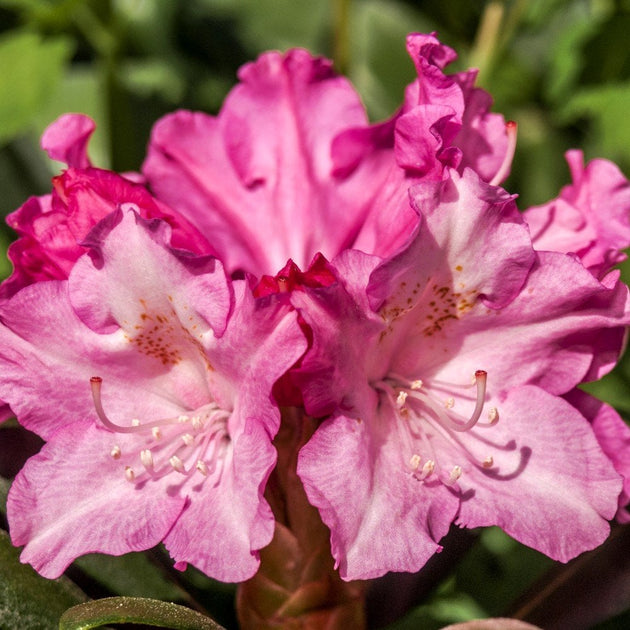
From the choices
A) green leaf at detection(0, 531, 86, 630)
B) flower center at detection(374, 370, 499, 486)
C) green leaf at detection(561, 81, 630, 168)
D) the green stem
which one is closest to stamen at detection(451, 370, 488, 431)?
flower center at detection(374, 370, 499, 486)

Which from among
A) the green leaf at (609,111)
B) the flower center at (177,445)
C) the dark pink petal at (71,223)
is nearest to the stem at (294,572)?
the flower center at (177,445)

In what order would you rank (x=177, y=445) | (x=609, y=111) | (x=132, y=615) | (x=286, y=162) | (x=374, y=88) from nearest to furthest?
(x=132, y=615) → (x=177, y=445) → (x=286, y=162) → (x=609, y=111) → (x=374, y=88)

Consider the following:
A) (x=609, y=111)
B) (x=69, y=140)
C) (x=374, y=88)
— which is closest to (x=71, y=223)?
(x=69, y=140)

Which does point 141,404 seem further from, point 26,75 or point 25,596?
point 26,75

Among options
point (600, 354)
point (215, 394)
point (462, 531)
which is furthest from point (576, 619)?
point (215, 394)

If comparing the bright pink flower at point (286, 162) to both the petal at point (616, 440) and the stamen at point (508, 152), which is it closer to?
the stamen at point (508, 152)

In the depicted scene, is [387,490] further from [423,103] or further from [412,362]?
[423,103]

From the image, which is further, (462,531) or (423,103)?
(462,531)
